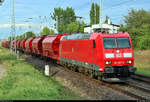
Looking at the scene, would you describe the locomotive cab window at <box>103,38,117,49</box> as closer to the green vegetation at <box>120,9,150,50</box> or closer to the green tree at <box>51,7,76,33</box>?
the green vegetation at <box>120,9,150,50</box>

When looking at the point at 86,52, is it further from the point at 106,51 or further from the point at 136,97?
the point at 136,97

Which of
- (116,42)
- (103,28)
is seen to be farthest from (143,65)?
(116,42)

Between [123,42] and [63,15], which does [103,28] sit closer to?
[123,42]

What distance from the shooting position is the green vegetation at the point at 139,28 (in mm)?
37719

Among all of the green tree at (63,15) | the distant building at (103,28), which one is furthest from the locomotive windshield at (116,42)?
the green tree at (63,15)

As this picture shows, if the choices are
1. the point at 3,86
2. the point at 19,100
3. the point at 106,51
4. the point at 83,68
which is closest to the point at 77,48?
the point at 83,68

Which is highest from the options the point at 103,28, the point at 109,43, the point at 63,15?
the point at 63,15

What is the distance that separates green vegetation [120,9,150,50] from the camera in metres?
37.7

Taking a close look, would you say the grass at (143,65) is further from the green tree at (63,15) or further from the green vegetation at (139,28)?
the green tree at (63,15)

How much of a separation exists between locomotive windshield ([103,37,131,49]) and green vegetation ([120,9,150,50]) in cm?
2481

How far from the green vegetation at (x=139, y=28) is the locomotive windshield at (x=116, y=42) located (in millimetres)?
24806

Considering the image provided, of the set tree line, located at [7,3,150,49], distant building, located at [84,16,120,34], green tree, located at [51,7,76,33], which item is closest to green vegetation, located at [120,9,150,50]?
tree line, located at [7,3,150,49]

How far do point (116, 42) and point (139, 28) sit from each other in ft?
97.5

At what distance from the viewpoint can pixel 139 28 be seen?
41500mm
